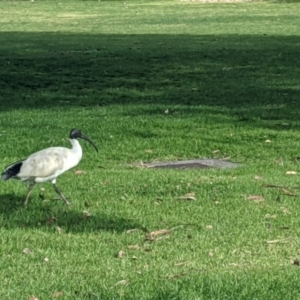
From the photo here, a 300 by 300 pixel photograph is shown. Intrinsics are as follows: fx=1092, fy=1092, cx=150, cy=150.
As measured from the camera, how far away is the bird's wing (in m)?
9.89

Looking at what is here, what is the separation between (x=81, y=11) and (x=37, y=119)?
122 feet

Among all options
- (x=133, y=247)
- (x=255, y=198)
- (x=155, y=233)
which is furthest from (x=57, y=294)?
(x=255, y=198)

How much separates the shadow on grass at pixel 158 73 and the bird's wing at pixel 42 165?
300 inches

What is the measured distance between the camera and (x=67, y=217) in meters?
9.92

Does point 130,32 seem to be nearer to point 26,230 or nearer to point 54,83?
point 54,83

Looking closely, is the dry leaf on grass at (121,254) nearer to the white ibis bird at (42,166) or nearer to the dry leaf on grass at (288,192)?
the white ibis bird at (42,166)

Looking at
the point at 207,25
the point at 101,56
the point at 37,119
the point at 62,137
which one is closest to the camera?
the point at 62,137

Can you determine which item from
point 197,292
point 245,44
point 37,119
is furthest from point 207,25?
point 197,292

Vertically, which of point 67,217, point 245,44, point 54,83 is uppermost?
point 67,217

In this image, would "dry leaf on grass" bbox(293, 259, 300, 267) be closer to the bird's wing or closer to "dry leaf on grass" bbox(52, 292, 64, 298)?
"dry leaf on grass" bbox(52, 292, 64, 298)

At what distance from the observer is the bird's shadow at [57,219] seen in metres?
9.48

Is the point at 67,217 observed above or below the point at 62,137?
above

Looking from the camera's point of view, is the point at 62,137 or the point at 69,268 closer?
the point at 69,268

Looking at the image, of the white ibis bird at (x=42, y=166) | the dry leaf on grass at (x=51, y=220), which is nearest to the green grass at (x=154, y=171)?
the dry leaf on grass at (x=51, y=220)
